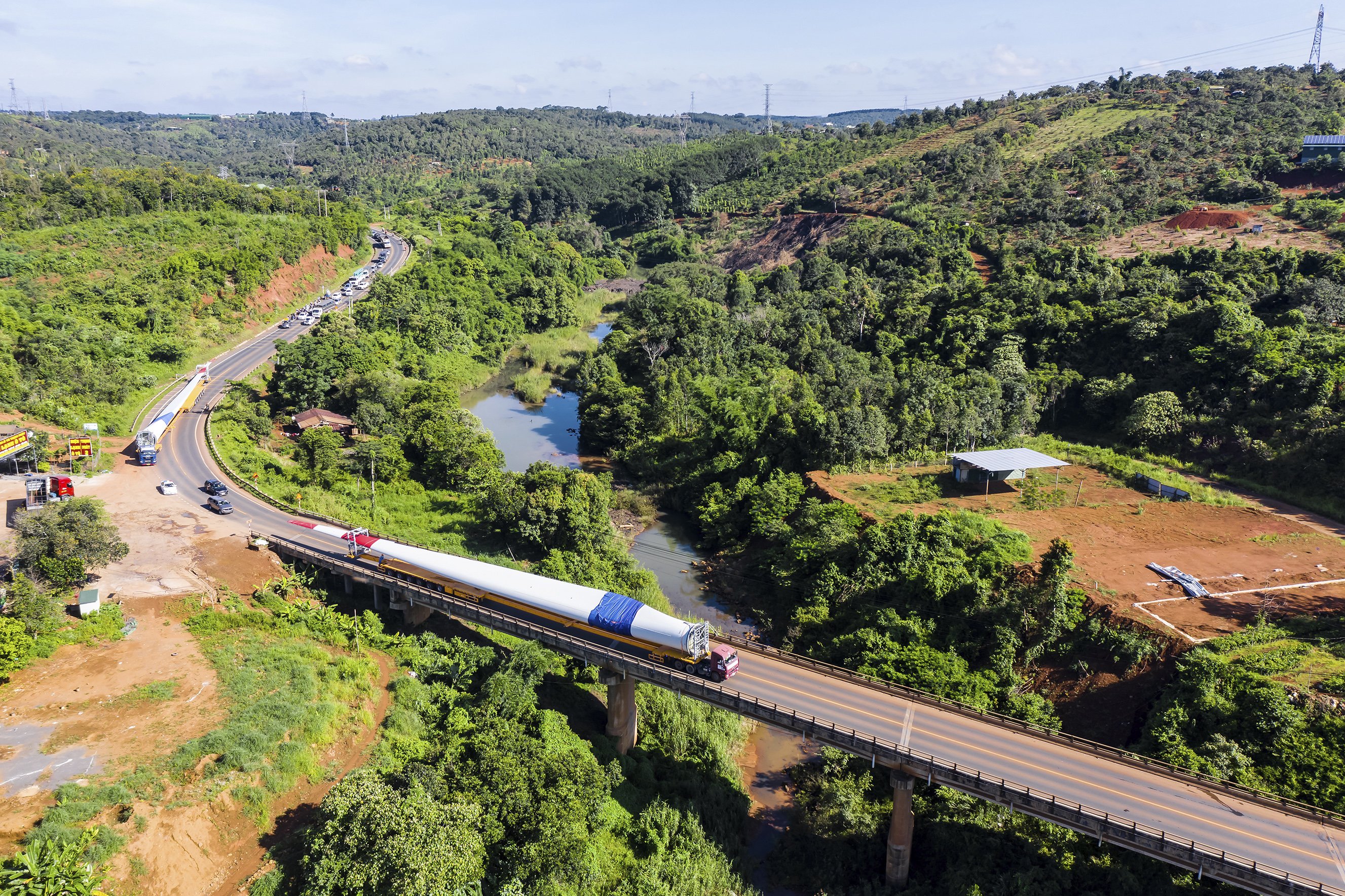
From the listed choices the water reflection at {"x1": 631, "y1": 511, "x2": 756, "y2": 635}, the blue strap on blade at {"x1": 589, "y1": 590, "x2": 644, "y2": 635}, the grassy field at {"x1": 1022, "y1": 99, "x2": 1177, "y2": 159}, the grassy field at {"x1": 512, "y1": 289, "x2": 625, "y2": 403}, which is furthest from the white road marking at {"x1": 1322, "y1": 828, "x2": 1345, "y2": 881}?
the grassy field at {"x1": 1022, "y1": 99, "x2": 1177, "y2": 159}

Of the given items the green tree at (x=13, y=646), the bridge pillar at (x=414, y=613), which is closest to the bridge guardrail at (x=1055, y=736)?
the bridge pillar at (x=414, y=613)

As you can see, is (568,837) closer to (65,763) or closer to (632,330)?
(65,763)

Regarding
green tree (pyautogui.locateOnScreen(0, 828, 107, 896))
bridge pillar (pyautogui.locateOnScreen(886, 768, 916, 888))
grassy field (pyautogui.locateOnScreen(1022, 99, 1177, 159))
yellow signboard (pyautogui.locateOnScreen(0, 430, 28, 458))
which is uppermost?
grassy field (pyautogui.locateOnScreen(1022, 99, 1177, 159))

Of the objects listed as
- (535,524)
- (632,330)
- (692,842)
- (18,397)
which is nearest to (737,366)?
(632,330)

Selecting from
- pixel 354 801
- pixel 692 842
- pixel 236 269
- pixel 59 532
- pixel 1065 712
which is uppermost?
pixel 236 269

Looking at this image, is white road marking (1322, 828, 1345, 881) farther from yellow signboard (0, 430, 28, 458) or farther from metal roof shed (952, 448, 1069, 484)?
yellow signboard (0, 430, 28, 458)

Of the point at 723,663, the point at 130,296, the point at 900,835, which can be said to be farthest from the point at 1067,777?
the point at 130,296

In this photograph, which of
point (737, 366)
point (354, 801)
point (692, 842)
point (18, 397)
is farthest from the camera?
point (737, 366)
